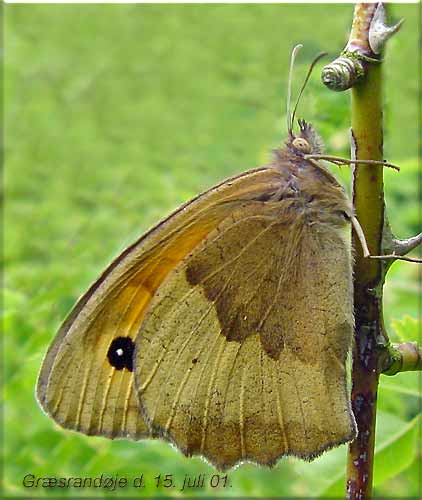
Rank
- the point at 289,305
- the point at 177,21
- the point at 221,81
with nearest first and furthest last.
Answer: the point at 289,305 → the point at 221,81 → the point at 177,21

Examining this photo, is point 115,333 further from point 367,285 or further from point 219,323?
point 367,285

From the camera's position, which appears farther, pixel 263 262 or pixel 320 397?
pixel 263 262

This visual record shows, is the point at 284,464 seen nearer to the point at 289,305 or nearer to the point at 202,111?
the point at 289,305

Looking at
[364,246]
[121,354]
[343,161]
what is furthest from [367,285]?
[121,354]

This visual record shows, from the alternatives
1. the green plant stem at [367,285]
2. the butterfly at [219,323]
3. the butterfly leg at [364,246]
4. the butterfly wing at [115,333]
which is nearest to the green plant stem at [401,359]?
the green plant stem at [367,285]

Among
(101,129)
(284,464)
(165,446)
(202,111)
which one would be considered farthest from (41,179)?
(165,446)

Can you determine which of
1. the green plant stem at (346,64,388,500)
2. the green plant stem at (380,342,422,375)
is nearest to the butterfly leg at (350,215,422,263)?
the green plant stem at (346,64,388,500)

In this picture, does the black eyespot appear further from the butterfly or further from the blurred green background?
the blurred green background
